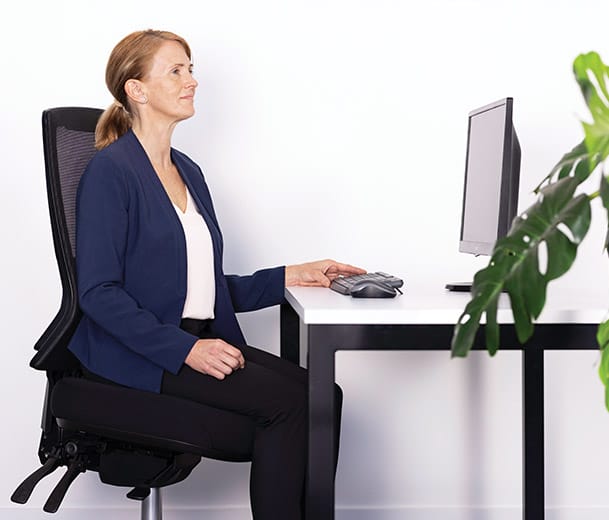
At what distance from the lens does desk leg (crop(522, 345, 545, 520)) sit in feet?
7.99

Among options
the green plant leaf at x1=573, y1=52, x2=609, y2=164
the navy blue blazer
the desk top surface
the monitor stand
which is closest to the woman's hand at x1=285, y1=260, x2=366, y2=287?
the monitor stand

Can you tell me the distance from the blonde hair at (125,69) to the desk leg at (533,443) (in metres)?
1.19

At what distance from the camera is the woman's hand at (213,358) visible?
81.4 inches

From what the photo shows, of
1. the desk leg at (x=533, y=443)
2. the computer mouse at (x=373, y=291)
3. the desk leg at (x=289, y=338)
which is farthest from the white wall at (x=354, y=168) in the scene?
the computer mouse at (x=373, y=291)

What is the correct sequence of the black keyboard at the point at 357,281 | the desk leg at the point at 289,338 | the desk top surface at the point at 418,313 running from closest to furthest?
the desk top surface at the point at 418,313
the black keyboard at the point at 357,281
the desk leg at the point at 289,338

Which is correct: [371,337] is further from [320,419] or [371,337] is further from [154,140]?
[154,140]

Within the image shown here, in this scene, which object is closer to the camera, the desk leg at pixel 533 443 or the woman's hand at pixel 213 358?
the woman's hand at pixel 213 358

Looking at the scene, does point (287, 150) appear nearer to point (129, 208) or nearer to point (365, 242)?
point (365, 242)

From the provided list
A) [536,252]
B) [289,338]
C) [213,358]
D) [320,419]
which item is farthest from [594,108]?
[289,338]

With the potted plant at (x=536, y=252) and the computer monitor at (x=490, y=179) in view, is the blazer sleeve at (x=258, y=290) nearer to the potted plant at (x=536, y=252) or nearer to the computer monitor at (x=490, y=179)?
the computer monitor at (x=490, y=179)

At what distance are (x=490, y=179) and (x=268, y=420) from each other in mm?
807

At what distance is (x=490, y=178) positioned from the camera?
7.72 ft

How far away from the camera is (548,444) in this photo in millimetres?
3328

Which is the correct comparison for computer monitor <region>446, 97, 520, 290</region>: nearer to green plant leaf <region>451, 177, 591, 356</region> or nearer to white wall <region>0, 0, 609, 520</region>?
white wall <region>0, 0, 609, 520</region>
